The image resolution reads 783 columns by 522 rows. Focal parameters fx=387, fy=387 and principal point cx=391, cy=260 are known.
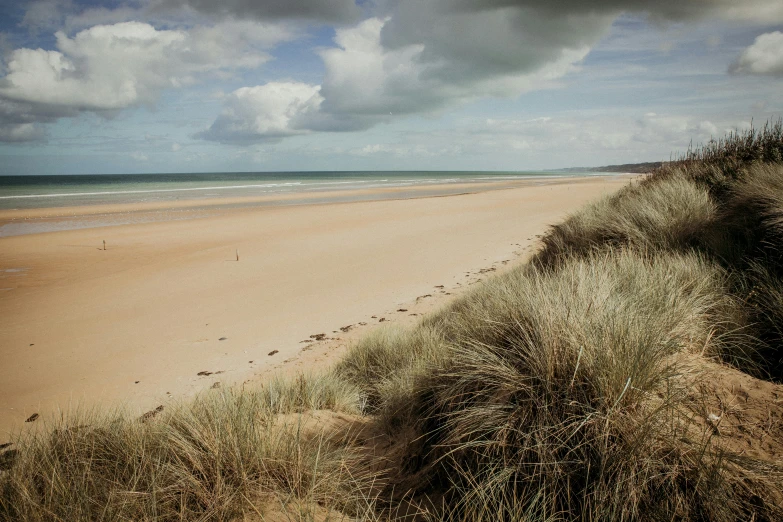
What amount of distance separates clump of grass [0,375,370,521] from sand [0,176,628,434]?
63.5 inches

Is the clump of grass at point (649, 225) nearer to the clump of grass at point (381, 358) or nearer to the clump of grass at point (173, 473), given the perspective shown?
the clump of grass at point (381, 358)

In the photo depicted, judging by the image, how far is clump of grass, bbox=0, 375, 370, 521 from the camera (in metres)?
1.91

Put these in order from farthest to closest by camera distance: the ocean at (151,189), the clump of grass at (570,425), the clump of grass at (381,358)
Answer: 1. the ocean at (151,189)
2. the clump of grass at (381,358)
3. the clump of grass at (570,425)

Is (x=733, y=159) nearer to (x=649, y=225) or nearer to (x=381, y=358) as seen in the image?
(x=649, y=225)

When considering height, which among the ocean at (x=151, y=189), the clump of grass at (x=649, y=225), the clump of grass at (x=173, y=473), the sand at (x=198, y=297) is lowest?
the sand at (x=198, y=297)

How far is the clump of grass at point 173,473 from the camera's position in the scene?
1910 millimetres

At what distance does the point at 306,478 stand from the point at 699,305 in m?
3.84

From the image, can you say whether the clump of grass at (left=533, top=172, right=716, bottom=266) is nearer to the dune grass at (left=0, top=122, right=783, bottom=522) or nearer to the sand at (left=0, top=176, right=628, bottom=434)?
the sand at (left=0, top=176, right=628, bottom=434)

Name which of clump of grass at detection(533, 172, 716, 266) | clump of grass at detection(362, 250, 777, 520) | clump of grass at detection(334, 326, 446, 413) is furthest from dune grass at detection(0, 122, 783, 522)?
clump of grass at detection(533, 172, 716, 266)

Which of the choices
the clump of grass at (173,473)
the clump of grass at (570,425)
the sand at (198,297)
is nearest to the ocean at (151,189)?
the sand at (198,297)

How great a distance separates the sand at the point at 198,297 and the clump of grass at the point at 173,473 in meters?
1.61

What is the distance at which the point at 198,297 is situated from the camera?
8891mm

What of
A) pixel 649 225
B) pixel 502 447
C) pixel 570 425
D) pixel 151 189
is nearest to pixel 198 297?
pixel 502 447

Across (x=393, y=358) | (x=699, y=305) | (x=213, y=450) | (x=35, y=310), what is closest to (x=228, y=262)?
(x=35, y=310)
